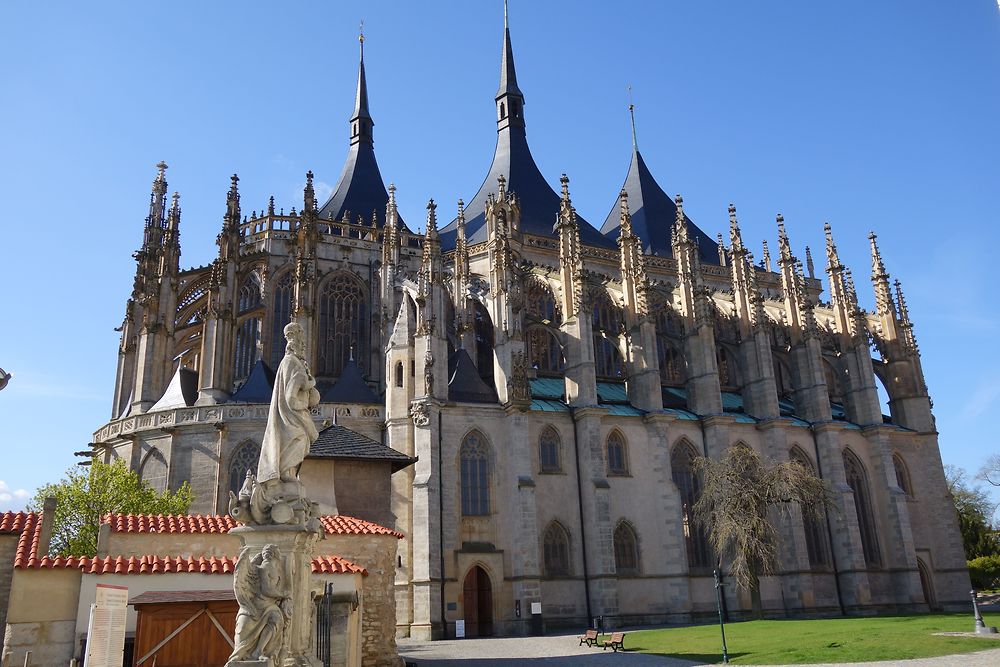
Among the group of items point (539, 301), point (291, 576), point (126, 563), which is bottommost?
point (291, 576)


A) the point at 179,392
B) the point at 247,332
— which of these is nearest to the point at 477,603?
the point at 179,392

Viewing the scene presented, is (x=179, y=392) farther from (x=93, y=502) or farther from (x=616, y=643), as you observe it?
(x=616, y=643)

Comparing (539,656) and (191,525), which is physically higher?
(191,525)

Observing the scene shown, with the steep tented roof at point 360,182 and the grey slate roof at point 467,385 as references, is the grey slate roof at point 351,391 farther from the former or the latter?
the steep tented roof at point 360,182

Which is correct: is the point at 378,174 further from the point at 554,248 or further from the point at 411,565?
the point at 411,565

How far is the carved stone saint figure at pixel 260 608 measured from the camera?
28.3ft

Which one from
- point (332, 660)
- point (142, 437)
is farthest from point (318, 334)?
point (332, 660)

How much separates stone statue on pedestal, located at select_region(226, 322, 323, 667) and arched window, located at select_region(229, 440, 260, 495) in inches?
923

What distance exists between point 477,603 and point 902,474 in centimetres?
2598

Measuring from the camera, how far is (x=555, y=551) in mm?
33125

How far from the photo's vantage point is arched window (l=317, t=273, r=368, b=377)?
1599 inches

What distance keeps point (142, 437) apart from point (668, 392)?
2474 cm

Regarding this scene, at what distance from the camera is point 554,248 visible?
4769 cm

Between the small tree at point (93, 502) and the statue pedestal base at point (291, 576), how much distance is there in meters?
18.7
